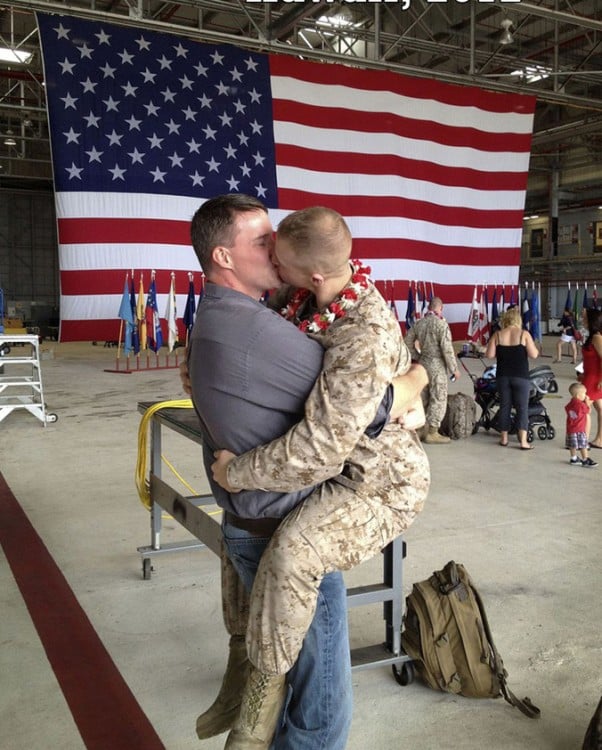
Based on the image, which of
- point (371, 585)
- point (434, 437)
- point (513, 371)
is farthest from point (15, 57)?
point (371, 585)

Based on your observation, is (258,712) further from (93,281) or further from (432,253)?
(432,253)

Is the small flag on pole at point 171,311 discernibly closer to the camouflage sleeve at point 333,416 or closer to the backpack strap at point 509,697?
the backpack strap at point 509,697

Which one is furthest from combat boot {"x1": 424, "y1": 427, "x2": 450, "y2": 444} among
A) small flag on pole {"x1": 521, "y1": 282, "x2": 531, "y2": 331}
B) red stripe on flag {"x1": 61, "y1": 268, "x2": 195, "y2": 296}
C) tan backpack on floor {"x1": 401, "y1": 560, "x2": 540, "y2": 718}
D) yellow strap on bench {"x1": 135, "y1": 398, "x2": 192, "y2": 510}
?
small flag on pole {"x1": 521, "y1": 282, "x2": 531, "y2": 331}

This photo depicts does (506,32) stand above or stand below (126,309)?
above

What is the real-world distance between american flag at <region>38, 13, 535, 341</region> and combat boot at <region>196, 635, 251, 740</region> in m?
10.3

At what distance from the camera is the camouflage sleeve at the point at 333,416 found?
1.48 meters

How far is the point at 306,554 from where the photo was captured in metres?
1.58

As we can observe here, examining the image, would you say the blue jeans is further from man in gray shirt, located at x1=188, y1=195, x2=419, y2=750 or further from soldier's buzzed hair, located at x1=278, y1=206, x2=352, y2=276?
soldier's buzzed hair, located at x1=278, y1=206, x2=352, y2=276

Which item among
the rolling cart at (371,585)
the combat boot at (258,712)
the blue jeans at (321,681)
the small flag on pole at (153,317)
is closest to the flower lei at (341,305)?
the blue jeans at (321,681)

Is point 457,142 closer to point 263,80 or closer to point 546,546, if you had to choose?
point 263,80

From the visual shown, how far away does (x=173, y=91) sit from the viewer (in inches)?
487

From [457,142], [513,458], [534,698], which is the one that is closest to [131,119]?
[457,142]

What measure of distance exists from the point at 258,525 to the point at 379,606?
187 cm

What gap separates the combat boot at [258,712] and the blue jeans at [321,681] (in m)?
0.03
